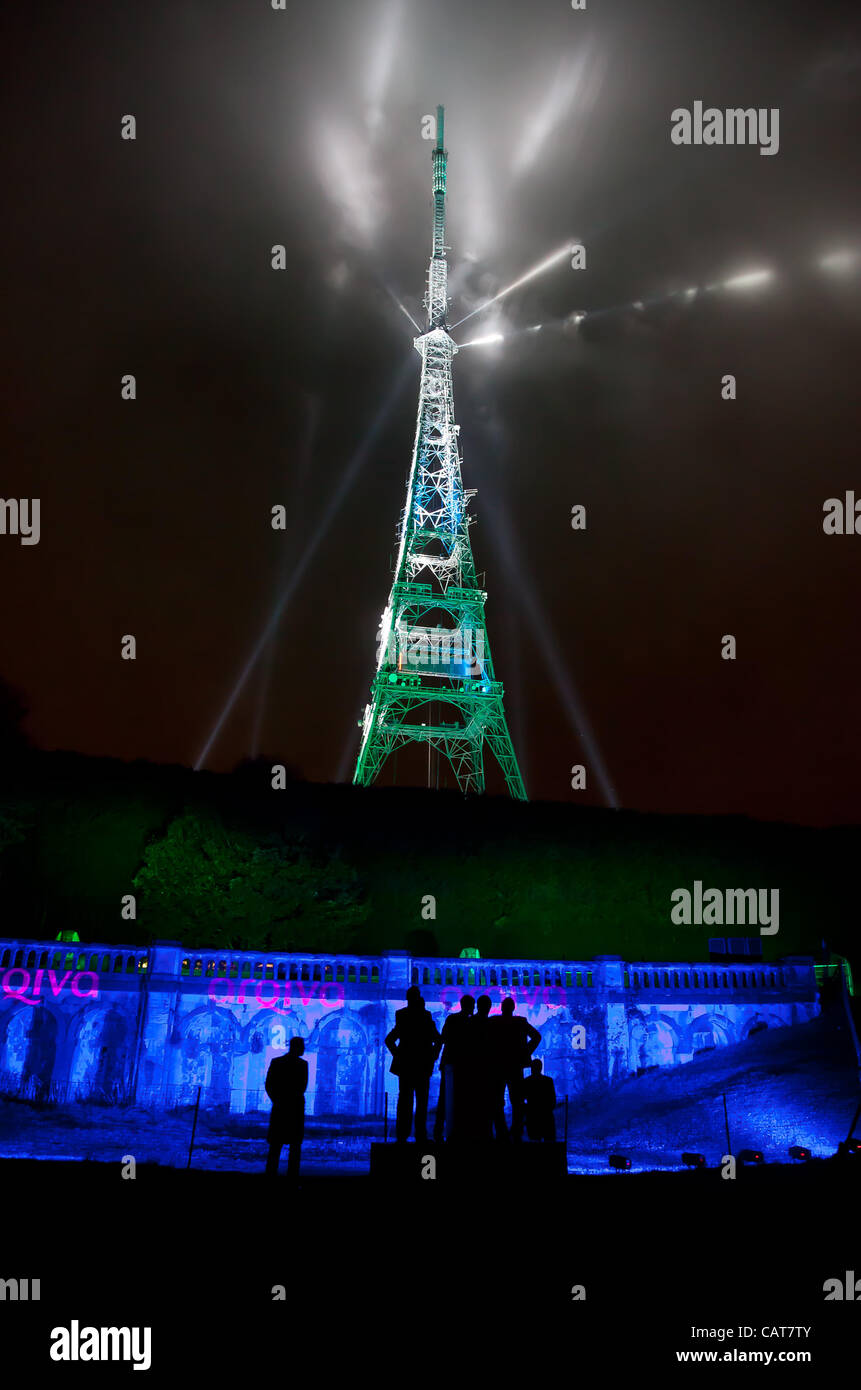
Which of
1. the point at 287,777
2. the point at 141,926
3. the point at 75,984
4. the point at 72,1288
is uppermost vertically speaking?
the point at 287,777

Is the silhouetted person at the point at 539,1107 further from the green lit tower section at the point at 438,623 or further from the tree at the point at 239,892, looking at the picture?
the green lit tower section at the point at 438,623

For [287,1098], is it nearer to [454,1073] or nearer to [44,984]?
[454,1073]

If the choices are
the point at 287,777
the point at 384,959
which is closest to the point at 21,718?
the point at 287,777

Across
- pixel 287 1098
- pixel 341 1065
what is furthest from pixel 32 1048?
pixel 287 1098

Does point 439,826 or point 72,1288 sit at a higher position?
point 439,826

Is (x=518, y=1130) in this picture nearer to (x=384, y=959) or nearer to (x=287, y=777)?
(x=384, y=959)

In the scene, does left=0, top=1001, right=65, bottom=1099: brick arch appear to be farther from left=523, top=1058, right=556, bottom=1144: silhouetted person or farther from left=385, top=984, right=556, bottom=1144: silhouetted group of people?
left=523, top=1058, right=556, bottom=1144: silhouetted person
